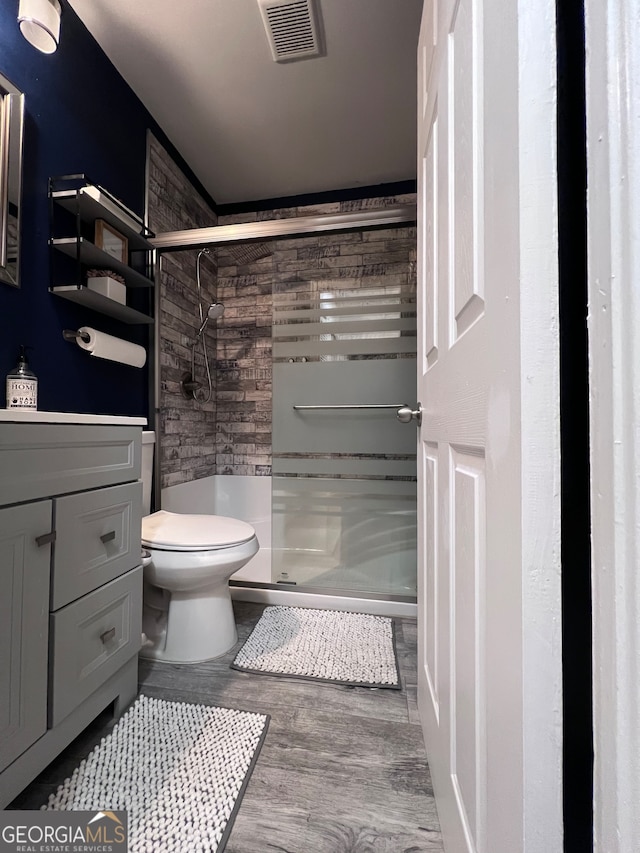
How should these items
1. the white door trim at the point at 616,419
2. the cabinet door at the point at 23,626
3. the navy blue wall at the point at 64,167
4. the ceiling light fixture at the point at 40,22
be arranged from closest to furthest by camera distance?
the white door trim at the point at 616,419
the cabinet door at the point at 23,626
the ceiling light fixture at the point at 40,22
the navy blue wall at the point at 64,167

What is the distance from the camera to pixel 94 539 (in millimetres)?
993

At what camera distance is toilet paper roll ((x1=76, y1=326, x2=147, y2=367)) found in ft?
4.58

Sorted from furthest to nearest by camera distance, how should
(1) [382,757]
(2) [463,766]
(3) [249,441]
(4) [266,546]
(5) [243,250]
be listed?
(3) [249,441] → (5) [243,250] → (4) [266,546] → (1) [382,757] → (2) [463,766]

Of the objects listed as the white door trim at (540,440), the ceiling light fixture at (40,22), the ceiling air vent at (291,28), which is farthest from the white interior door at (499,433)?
the ceiling light fixture at (40,22)

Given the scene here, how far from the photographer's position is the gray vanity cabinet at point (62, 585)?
0.76 meters

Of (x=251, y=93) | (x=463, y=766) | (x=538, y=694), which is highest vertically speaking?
(x=251, y=93)

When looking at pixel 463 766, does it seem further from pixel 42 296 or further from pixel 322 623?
pixel 42 296

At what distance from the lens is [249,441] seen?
2.70 m

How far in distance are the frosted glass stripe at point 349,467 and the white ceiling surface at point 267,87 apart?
67.8 inches

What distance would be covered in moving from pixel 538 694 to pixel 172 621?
137cm

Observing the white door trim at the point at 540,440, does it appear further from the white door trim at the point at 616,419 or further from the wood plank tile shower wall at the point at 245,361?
the wood plank tile shower wall at the point at 245,361

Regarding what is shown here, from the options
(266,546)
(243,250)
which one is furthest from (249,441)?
(243,250)

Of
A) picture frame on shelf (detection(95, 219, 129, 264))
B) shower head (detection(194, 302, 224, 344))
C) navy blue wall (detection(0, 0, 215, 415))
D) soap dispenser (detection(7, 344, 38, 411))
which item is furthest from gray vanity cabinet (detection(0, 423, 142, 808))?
shower head (detection(194, 302, 224, 344))

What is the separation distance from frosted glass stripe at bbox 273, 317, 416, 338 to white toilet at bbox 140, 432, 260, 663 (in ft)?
3.49
